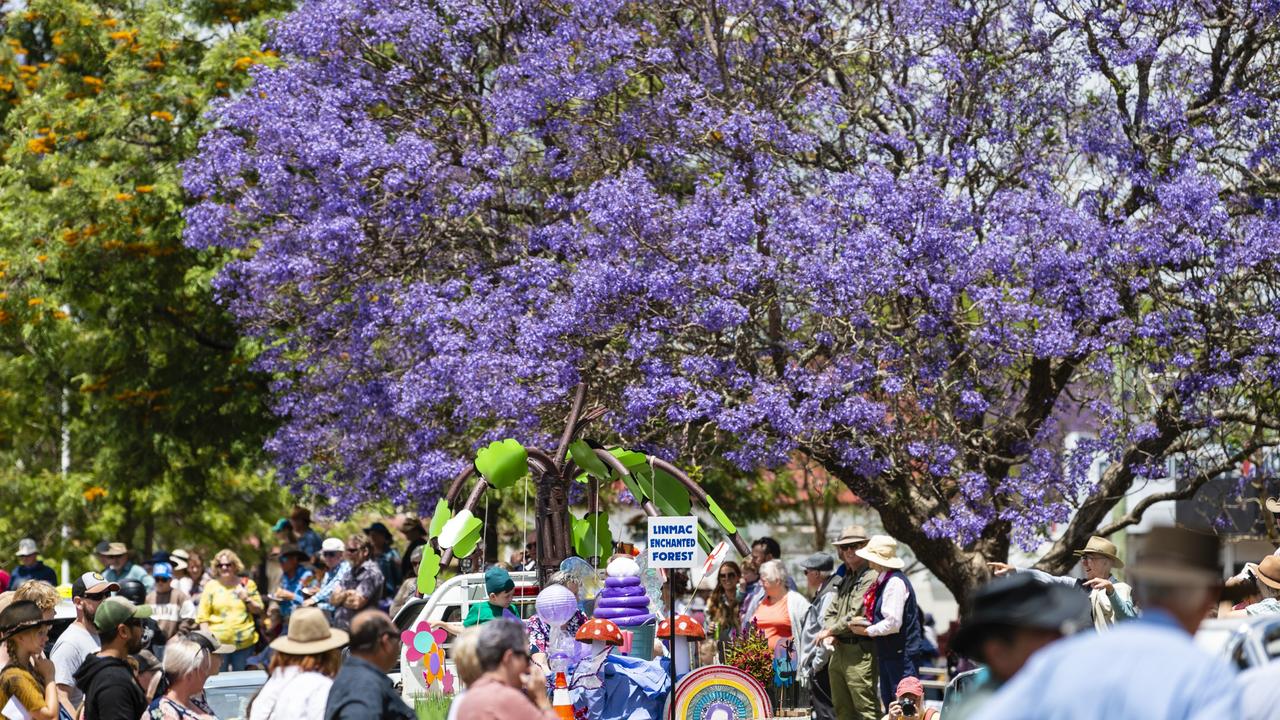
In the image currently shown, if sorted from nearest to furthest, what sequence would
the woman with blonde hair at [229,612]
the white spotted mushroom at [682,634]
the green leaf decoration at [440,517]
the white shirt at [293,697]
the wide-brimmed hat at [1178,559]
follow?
1. the wide-brimmed hat at [1178,559]
2. the white shirt at [293,697]
3. the white spotted mushroom at [682,634]
4. the green leaf decoration at [440,517]
5. the woman with blonde hair at [229,612]

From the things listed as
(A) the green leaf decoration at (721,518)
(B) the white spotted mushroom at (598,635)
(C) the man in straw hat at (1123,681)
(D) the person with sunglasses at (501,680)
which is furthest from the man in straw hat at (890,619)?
(C) the man in straw hat at (1123,681)

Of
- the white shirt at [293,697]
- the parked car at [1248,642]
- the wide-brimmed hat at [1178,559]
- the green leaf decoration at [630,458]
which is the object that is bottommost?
the white shirt at [293,697]

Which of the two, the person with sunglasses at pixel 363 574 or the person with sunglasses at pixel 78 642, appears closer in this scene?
the person with sunglasses at pixel 78 642

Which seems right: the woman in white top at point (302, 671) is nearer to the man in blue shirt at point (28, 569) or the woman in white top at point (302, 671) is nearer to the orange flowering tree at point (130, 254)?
the man in blue shirt at point (28, 569)

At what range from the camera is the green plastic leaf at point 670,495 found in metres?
14.5

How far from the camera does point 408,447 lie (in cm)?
1769

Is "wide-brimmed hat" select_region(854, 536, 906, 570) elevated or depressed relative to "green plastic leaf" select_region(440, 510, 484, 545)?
depressed

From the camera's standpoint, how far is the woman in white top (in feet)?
21.4

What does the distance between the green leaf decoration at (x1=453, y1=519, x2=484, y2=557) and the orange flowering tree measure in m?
8.22

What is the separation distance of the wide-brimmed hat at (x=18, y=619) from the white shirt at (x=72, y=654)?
3.41 feet

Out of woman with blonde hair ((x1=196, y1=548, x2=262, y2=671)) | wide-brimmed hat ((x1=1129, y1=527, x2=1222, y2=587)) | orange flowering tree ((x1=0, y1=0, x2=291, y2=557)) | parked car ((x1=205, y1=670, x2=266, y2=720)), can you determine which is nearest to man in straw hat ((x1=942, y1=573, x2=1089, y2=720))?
wide-brimmed hat ((x1=1129, y1=527, x2=1222, y2=587))

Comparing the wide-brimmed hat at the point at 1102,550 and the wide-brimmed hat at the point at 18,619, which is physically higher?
the wide-brimmed hat at the point at 18,619

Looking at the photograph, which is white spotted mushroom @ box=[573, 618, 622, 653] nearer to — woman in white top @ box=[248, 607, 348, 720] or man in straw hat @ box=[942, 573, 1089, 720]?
woman in white top @ box=[248, 607, 348, 720]

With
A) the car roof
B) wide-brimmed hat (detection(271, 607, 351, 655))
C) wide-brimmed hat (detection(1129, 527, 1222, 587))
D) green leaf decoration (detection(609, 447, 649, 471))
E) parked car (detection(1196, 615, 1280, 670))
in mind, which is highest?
green leaf decoration (detection(609, 447, 649, 471))
